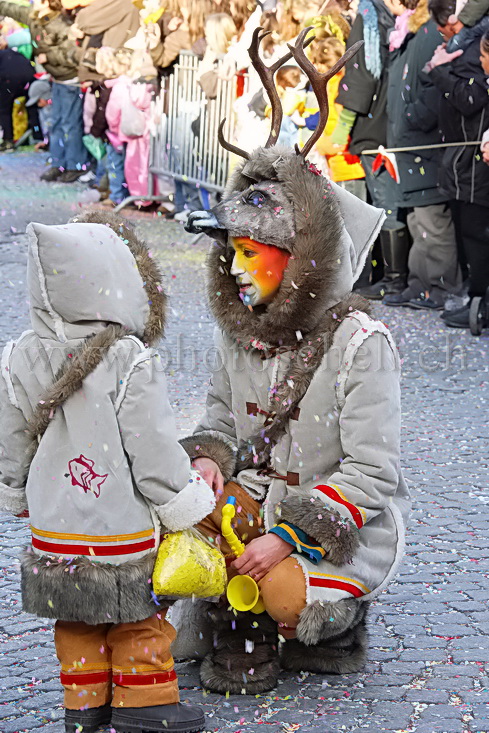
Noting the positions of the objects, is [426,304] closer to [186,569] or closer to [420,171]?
[420,171]

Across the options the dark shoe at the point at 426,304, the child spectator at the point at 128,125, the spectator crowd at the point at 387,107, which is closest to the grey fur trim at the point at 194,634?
the spectator crowd at the point at 387,107

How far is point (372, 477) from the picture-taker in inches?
135

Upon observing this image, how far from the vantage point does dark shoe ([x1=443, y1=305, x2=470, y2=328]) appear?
8805 mm

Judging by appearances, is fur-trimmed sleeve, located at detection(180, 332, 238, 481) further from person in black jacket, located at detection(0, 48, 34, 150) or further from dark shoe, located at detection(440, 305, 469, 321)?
person in black jacket, located at detection(0, 48, 34, 150)

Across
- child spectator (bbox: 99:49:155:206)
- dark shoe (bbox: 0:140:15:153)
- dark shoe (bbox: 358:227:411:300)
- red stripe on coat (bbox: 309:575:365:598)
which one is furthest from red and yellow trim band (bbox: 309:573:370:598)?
dark shoe (bbox: 0:140:15:153)

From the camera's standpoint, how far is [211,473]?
363cm

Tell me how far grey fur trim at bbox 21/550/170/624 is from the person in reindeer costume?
1.33ft

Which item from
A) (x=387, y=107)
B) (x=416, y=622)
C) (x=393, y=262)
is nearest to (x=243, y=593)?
(x=416, y=622)

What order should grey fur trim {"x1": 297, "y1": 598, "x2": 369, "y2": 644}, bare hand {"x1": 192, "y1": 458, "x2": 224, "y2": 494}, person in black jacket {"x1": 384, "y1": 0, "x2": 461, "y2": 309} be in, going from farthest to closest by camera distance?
person in black jacket {"x1": 384, "y1": 0, "x2": 461, "y2": 309}
bare hand {"x1": 192, "y1": 458, "x2": 224, "y2": 494}
grey fur trim {"x1": 297, "y1": 598, "x2": 369, "y2": 644}

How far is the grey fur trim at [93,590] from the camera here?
3.08m

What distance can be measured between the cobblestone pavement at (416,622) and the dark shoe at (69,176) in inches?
392

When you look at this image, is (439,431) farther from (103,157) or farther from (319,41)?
(103,157)

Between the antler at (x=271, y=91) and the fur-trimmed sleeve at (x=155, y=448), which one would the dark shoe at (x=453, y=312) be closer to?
the antler at (x=271, y=91)

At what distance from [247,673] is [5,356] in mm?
1200
